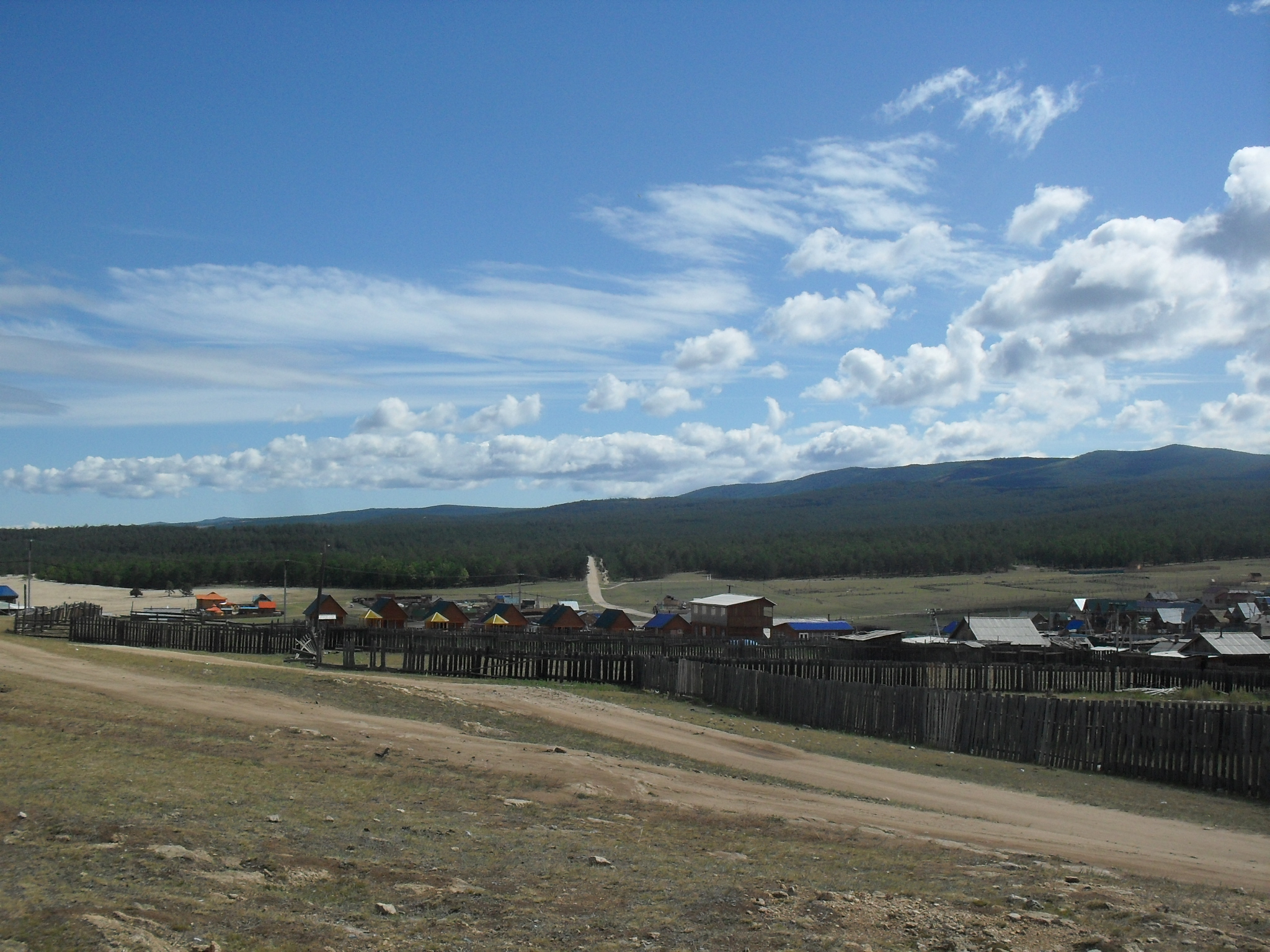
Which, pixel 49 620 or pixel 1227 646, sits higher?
pixel 1227 646

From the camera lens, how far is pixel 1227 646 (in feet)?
117

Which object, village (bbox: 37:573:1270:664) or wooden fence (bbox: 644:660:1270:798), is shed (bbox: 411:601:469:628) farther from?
wooden fence (bbox: 644:660:1270:798)

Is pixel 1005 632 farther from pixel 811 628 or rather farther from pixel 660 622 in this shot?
pixel 660 622

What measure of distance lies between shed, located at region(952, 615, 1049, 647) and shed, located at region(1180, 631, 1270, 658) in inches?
220

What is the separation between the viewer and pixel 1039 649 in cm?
3844

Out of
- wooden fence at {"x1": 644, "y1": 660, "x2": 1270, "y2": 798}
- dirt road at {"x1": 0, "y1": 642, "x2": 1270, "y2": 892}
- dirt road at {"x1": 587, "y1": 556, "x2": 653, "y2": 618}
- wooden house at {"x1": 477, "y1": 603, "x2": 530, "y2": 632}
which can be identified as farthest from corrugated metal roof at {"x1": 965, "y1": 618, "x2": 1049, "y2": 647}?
dirt road at {"x1": 0, "y1": 642, "x2": 1270, "y2": 892}

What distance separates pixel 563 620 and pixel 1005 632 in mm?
23583

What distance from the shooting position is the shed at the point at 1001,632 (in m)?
41.8

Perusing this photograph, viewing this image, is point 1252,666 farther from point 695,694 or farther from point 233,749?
point 233,749

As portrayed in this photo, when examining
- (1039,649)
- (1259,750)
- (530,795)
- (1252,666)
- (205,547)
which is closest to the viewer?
(530,795)

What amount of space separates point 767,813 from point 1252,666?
91.0 ft

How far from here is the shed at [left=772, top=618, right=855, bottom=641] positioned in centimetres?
5616

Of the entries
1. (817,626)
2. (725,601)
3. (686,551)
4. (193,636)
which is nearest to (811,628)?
(817,626)

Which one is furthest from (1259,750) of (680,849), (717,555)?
(717,555)
